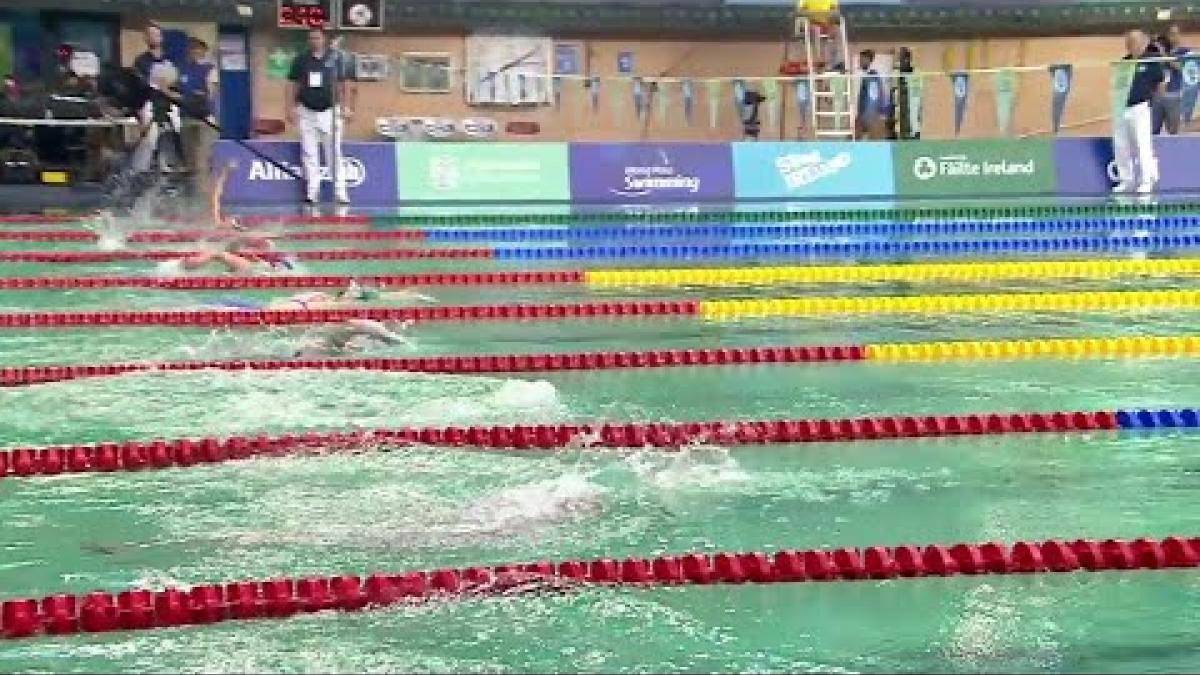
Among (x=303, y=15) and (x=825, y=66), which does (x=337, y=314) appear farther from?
(x=825, y=66)

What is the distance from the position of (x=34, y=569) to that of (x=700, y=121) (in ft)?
52.8

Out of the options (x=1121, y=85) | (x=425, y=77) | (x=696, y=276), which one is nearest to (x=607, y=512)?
(x=696, y=276)

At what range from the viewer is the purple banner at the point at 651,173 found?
15.2 m

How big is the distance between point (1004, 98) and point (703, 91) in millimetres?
3590

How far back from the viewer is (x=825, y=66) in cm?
1925

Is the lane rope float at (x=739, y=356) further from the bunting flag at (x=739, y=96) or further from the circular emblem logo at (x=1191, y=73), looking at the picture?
the bunting flag at (x=739, y=96)

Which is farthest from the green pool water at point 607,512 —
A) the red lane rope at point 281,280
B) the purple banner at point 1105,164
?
the purple banner at point 1105,164

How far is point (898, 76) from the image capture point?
15.6m

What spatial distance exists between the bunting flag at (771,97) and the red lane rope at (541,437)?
40.9 feet

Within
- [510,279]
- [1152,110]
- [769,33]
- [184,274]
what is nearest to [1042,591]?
[510,279]

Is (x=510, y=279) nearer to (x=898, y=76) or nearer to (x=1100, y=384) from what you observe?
(x=1100, y=384)

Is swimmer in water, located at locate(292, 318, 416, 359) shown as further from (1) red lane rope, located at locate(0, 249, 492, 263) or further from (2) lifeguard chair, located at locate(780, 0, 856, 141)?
(2) lifeguard chair, located at locate(780, 0, 856, 141)

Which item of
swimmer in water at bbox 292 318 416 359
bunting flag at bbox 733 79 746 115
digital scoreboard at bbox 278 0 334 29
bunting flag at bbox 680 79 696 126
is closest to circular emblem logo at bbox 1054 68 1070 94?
bunting flag at bbox 733 79 746 115

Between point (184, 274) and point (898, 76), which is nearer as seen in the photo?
point (184, 274)
